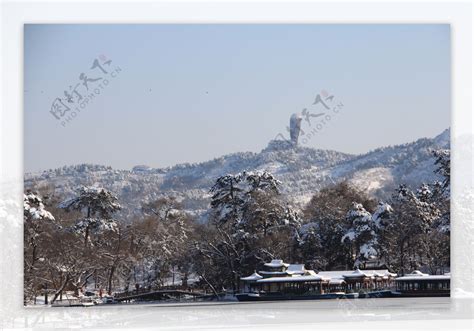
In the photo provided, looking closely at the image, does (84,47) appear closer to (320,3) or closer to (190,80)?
(190,80)

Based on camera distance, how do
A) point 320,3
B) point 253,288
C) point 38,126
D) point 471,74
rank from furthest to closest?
point 253,288, point 38,126, point 471,74, point 320,3

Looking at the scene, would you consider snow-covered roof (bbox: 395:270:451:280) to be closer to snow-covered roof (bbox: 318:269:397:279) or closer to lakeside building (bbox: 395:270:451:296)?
lakeside building (bbox: 395:270:451:296)

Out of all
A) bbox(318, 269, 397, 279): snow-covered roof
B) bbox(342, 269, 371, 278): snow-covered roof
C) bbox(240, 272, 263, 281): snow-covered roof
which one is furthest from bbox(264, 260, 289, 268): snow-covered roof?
bbox(342, 269, 371, 278): snow-covered roof

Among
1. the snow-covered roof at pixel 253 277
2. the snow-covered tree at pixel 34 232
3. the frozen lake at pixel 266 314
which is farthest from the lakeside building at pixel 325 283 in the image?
the snow-covered tree at pixel 34 232

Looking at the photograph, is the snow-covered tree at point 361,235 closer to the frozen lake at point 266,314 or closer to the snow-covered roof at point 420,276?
the snow-covered roof at point 420,276

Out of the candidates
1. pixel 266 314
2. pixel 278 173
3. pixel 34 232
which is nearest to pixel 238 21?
pixel 266 314

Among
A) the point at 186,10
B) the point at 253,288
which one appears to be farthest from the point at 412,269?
the point at 186,10

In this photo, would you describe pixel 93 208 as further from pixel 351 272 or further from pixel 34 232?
pixel 351 272
